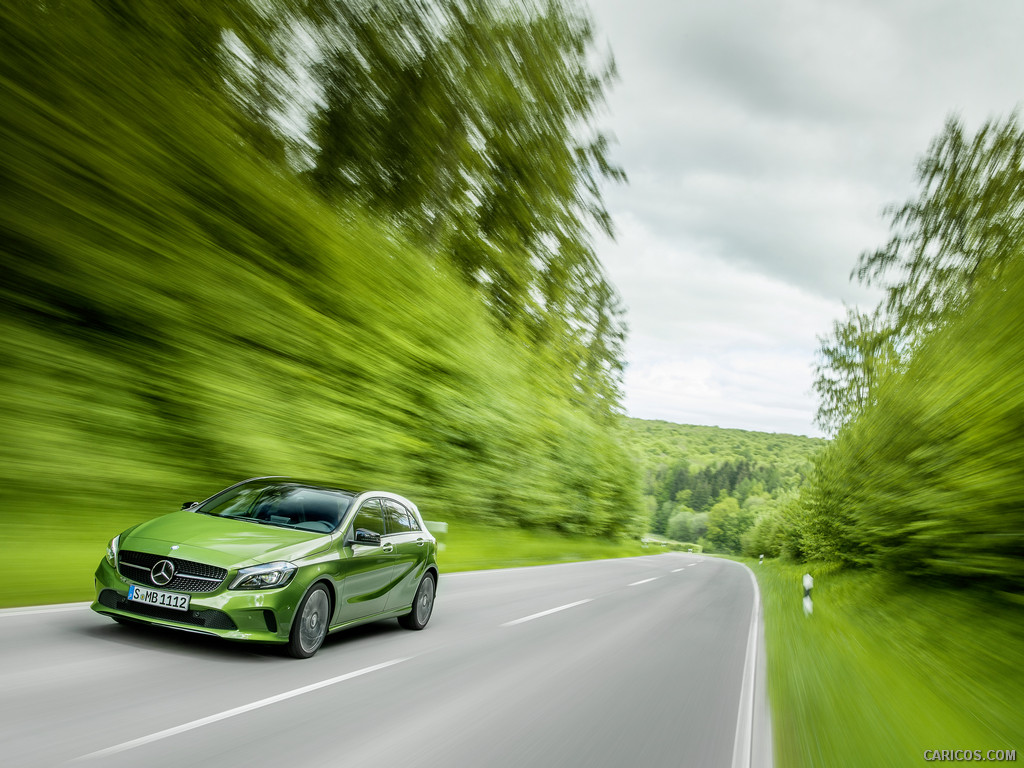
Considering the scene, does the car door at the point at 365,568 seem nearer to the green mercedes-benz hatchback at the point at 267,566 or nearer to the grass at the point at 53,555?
the green mercedes-benz hatchback at the point at 267,566

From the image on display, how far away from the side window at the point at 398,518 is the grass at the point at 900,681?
427 centimetres

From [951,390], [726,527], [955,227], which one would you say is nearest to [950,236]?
[955,227]

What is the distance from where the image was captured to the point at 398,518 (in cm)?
882

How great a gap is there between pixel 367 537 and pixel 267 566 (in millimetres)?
1333

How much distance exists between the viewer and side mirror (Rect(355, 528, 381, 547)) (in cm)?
732

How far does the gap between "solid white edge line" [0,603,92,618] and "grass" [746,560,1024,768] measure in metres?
6.35

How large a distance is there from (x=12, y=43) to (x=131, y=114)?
159 centimetres

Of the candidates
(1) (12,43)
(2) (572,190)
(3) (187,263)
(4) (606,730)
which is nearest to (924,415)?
(4) (606,730)

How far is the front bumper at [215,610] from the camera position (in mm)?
5922

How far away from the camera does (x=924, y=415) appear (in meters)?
11.6

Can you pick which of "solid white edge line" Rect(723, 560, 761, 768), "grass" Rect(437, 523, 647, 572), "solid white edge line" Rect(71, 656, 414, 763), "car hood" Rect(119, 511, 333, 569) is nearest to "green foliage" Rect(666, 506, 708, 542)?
"grass" Rect(437, 523, 647, 572)

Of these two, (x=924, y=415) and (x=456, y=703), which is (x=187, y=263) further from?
(x=924, y=415)

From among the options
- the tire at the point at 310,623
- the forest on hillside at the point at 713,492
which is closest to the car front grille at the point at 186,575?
the tire at the point at 310,623

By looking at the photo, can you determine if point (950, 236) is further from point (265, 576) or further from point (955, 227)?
point (265, 576)
